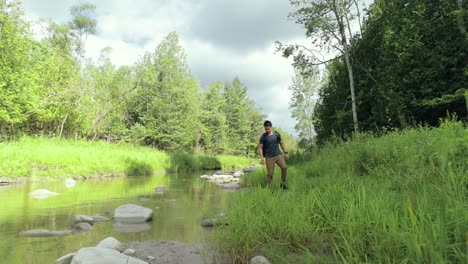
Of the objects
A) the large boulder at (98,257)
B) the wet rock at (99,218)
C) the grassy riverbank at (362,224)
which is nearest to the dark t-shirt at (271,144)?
the grassy riverbank at (362,224)

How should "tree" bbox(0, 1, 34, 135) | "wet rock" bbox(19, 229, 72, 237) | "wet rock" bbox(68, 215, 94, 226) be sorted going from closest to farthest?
1. "wet rock" bbox(19, 229, 72, 237)
2. "wet rock" bbox(68, 215, 94, 226)
3. "tree" bbox(0, 1, 34, 135)

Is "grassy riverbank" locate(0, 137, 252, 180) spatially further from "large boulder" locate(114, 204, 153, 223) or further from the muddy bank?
the muddy bank

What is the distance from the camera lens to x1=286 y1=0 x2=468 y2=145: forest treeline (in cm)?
1494

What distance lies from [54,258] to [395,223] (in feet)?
16.4

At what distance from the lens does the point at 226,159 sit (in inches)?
1725

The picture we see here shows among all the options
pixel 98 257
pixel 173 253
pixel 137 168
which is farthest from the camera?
pixel 137 168

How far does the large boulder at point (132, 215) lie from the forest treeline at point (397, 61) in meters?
9.16

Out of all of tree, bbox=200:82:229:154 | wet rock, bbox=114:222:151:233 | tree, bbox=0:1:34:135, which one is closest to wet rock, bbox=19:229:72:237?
wet rock, bbox=114:222:151:233

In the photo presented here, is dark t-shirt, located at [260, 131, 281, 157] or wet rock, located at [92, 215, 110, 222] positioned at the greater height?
dark t-shirt, located at [260, 131, 281, 157]

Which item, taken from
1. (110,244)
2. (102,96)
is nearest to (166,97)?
(102,96)

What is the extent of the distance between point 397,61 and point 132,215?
16452mm

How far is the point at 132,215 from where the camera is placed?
7.91 m

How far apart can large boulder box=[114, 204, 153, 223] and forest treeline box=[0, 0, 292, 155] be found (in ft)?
57.9

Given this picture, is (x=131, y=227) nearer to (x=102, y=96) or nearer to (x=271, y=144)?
(x=271, y=144)
